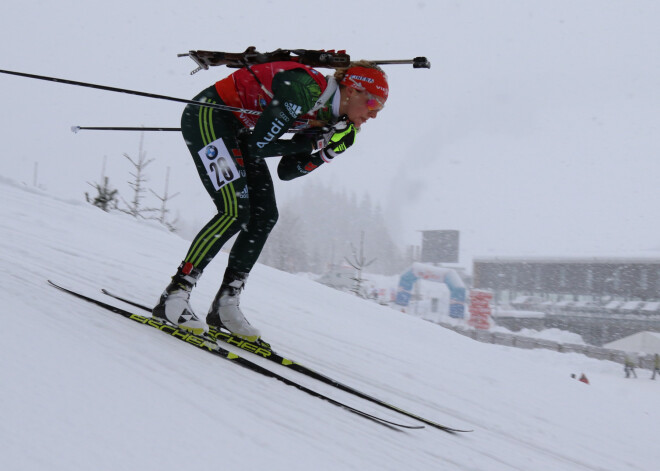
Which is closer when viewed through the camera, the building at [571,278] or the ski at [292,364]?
the ski at [292,364]

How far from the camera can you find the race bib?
2.83 metres

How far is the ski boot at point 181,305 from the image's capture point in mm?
2805

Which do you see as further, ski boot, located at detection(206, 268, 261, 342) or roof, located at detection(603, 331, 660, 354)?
roof, located at detection(603, 331, 660, 354)

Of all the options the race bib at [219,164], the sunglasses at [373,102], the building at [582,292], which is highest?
the sunglasses at [373,102]

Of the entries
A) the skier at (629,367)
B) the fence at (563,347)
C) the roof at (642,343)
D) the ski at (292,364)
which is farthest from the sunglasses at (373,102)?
the roof at (642,343)

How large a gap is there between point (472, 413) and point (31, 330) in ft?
7.64

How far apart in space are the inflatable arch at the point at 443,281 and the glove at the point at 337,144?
2822 centimetres

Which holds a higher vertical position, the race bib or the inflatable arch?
the race bib

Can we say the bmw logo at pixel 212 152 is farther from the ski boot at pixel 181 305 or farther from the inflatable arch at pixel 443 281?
the inflatable arch at pixel 443 281

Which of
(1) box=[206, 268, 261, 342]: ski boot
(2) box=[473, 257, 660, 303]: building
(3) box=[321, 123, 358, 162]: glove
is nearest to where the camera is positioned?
(1) box=[206, 268, 261, 342]: ski boot

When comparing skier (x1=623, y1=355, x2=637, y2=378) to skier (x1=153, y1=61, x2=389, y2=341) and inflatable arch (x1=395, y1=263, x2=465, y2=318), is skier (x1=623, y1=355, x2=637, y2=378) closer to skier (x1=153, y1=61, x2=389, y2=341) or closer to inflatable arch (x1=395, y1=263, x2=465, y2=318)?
inflatable arch (x1=395, y1=263, x2=465, y2=318)

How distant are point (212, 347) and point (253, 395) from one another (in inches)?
20.9

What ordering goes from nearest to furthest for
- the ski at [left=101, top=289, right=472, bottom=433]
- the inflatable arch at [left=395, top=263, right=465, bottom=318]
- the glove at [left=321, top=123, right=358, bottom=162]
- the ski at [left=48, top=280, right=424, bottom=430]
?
1. the ski at [left=48, top=280, right=424, bottom=430]
2. the ski at [left=101, top=289, right=472, bottom=433]
3. the glove at [left=321, top=123, right=358, bottom=162]
4. the inflatable arch at [left=395, top=263, right=465, bottom=318]

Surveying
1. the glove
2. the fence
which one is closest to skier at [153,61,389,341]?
the glove
